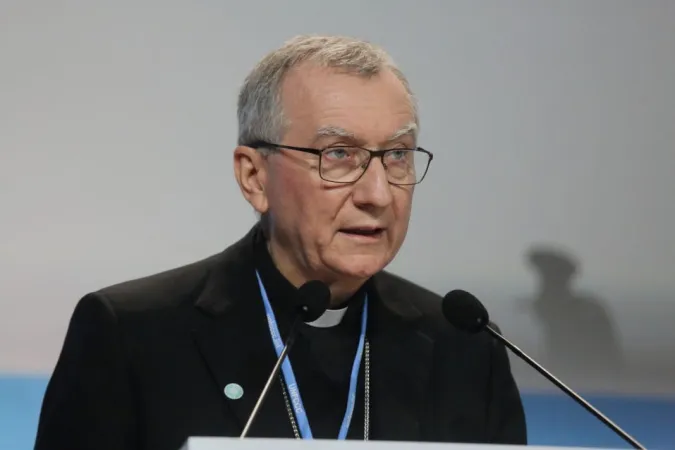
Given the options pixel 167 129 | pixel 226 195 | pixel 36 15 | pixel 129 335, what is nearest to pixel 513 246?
pixel 226 195

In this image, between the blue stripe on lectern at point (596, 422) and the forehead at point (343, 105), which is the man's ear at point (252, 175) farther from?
the blue stripe on lectern at point (596, 422)

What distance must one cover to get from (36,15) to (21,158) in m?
0.34

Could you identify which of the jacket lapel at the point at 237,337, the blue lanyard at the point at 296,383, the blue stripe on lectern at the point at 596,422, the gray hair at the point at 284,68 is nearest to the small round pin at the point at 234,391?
the jacket lapel at the point at 237,337

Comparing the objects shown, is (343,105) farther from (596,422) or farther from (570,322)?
(596,422)

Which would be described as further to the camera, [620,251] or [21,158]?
[620,251]

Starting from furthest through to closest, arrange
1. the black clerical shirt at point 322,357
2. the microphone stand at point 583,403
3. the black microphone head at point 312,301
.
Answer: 1. the black clerical shirt at point 322,357
2. the black microphone head at point 312,301
3. the microphone stand at point 583,403

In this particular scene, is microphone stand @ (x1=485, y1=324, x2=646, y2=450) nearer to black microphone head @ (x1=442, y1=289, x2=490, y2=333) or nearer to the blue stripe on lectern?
black microphone head @ (x1=442, y1=289, x2=490, y2=333)

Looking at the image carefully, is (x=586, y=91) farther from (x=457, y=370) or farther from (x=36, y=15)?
(x=36, y=15)

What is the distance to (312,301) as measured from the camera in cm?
186

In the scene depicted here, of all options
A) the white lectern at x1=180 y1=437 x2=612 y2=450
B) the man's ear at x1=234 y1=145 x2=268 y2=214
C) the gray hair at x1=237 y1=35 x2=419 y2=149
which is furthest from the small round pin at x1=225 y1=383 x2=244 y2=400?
the white lectern at x1=180 y1=437 x2=612 y2=450

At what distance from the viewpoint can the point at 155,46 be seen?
2.58 meters

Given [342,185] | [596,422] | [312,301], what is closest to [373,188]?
[342,185]

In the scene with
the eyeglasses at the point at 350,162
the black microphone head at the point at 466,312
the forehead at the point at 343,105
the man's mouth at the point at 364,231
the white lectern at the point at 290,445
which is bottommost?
the black microphone head at the point at 466,312

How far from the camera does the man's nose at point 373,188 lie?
80.0 inches
